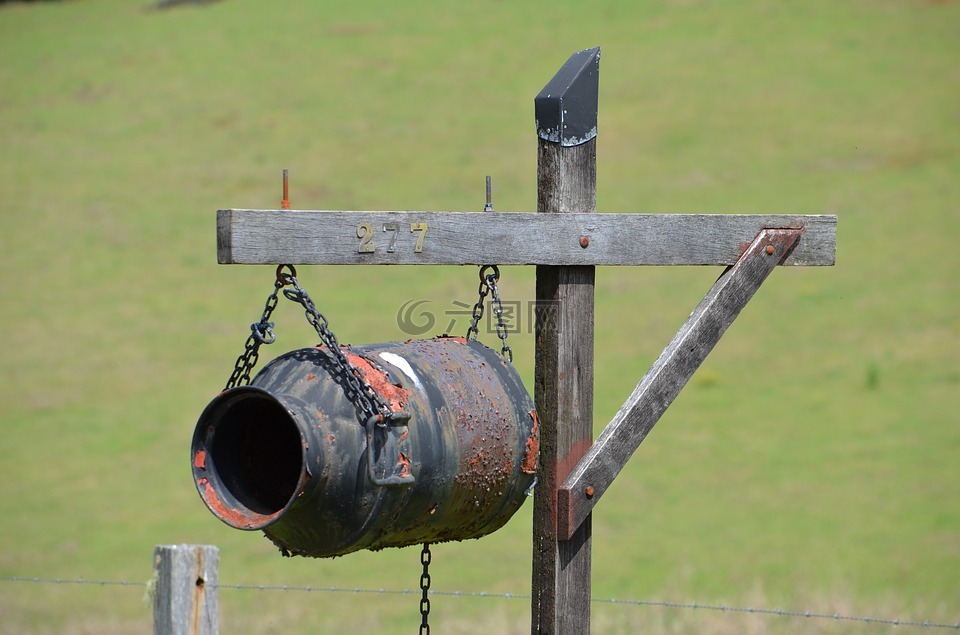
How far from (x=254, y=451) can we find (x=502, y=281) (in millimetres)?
19989

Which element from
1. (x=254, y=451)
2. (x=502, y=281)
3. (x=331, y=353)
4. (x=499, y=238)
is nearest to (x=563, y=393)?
(x=499, y=238)

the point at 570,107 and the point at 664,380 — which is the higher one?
the point at 570,107

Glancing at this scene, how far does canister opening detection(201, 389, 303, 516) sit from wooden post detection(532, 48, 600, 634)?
91 cm

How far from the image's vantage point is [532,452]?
4.41m

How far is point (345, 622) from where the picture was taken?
581 inches

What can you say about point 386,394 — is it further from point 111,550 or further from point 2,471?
point 2,471

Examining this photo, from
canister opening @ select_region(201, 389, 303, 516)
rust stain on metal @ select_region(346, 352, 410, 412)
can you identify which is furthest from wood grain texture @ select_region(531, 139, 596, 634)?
canister opening @ select_region(201, 389, 303, 516)

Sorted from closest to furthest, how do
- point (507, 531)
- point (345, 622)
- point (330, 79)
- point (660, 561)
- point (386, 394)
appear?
point (386, 394) < point (345, 622) < point (660, 561) < point (507, 531) < point (330, 79)

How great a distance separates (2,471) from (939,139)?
69.1 feet

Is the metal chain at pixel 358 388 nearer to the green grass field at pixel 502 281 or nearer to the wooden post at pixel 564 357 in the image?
the wooden post at pixel 564 357

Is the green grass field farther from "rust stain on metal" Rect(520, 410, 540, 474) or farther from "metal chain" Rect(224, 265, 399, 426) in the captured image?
"metal chain" Rect(224, 265, 399, 426)

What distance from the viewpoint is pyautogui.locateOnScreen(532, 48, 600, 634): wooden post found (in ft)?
15.2

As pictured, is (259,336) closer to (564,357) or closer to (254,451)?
(254,451)

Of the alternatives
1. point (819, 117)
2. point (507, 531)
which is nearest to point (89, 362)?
point (507, 531)
